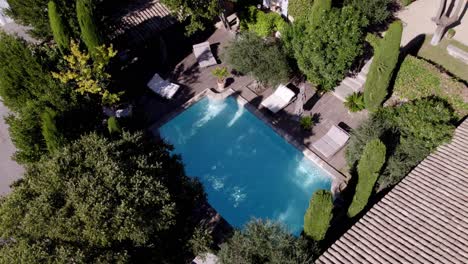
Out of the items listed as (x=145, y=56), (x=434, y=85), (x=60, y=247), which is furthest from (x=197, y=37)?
(x=60, y=247)

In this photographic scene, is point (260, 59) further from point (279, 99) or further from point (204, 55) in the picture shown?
point (204, 55)

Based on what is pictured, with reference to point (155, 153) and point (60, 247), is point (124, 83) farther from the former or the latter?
point (60, 247)

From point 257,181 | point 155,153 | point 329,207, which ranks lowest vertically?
point 257,181

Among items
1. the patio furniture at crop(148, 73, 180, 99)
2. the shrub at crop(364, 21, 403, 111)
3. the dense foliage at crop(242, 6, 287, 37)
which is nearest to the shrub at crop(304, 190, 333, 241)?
the shrub at crop(364, 21, 403, 111)

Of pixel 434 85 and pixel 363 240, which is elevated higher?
pixel 434 85

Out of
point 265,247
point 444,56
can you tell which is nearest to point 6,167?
point 265,247

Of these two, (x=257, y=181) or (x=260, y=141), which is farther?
(x=260, y=141)

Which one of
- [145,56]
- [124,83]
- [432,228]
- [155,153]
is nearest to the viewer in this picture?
[432,228]
